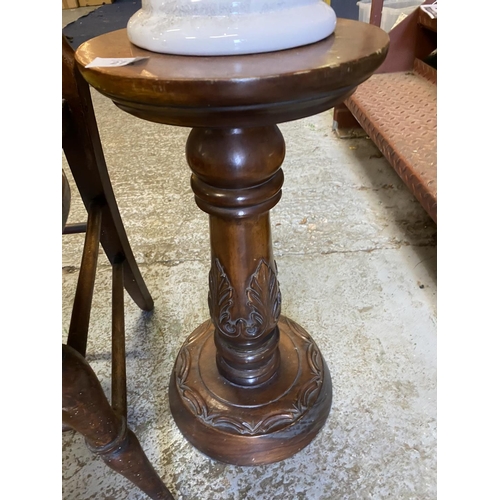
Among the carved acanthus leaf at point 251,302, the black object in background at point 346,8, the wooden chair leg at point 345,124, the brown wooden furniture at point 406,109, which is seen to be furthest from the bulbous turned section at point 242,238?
the black object in background at point 346,8

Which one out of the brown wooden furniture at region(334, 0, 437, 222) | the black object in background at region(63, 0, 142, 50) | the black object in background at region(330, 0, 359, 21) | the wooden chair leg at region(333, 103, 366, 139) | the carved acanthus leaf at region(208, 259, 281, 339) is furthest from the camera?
the black object in background at region(63, 0, 142, 50)

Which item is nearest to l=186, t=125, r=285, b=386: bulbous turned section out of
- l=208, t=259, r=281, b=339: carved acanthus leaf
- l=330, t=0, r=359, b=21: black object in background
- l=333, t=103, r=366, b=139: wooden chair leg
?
l=208, t=259, r=281, b=339: carved acanthus leaf

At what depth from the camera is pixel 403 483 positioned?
0.78 m

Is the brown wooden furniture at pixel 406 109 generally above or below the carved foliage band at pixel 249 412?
above

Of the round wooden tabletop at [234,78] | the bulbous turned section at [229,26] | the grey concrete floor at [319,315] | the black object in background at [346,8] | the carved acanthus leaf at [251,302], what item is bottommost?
the grey concrete floor at [319,315]

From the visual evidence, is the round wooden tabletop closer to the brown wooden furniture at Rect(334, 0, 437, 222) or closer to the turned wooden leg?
the turned wooden leg

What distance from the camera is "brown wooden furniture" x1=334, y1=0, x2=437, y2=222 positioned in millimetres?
1197

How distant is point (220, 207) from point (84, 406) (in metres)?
0.31

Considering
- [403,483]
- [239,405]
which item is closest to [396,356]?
[403,483]

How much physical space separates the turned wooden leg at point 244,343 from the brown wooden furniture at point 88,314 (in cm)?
16

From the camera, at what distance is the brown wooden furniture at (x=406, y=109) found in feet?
3.93

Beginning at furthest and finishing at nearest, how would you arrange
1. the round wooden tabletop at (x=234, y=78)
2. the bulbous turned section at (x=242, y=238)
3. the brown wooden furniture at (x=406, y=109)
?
the brown wooden furniture at (x=406, y=109), the bulbous turned section at (x=242, y=238), the round wooden tabletop at (x=234, y=78)

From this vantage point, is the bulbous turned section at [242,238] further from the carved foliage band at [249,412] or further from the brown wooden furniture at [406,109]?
the brown wooden furniture at [406,109]

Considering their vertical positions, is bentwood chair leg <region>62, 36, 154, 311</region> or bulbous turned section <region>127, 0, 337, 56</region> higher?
bulbous turned section <region>127, 0, 337, 56</region>
